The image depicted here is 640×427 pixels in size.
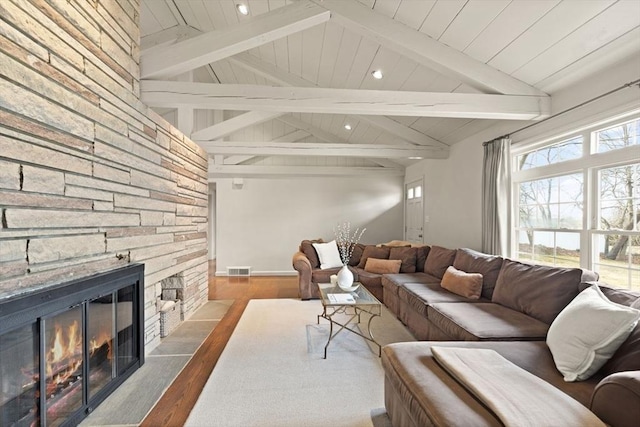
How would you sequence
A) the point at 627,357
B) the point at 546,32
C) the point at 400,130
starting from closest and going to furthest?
the point at 627,357, the point at 546,32, the point at 400,130

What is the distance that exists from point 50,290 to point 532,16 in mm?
3616

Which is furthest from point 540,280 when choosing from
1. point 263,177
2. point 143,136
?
point 263,177

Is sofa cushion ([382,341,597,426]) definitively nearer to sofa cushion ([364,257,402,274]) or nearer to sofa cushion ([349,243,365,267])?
sofa cushion ([364,257,402,274])

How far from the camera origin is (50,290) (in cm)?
150

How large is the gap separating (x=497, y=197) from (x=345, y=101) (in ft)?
6.86

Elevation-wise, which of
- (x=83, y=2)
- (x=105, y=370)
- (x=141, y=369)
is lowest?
(x=141, y=369)

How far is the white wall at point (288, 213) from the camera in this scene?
6.61 meters

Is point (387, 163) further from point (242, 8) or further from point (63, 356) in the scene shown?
point (63, 356)

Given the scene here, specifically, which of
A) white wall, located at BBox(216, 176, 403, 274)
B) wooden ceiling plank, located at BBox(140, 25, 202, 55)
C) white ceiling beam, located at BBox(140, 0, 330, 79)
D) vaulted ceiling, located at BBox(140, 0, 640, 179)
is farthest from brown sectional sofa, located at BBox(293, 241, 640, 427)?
wooden ceiling plank, located at BBox(140, 25, 202, 55)

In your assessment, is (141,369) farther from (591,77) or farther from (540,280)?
(591,77)

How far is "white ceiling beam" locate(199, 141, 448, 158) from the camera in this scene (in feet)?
15.1

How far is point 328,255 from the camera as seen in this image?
187 inches

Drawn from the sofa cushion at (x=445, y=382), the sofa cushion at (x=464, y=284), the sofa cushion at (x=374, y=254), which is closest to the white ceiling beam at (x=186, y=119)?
the sofa cushion at (x=374, y=254)

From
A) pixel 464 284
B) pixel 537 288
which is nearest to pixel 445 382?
pixel 537 288
